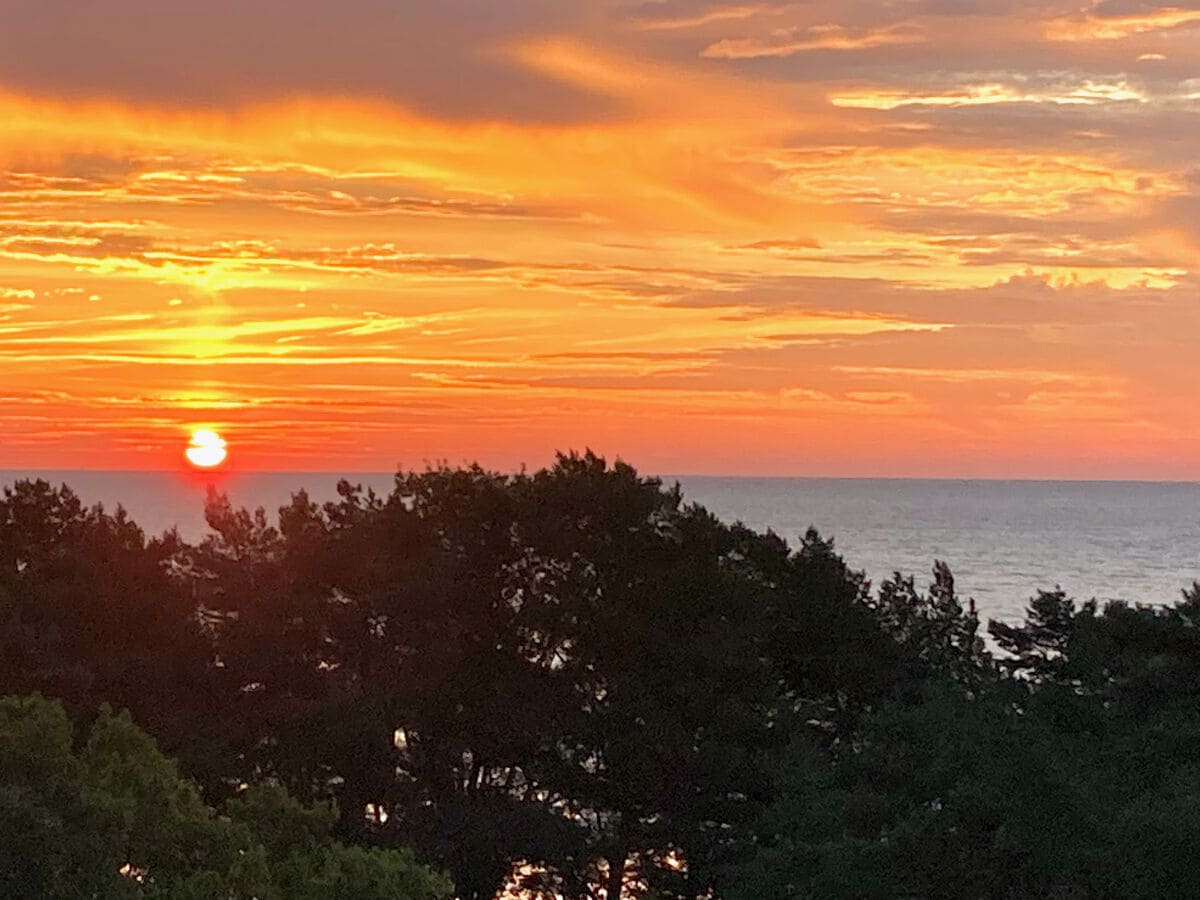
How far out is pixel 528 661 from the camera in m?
34.6

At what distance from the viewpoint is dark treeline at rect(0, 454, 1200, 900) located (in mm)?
31391

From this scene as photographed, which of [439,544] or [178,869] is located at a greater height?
[439,544]

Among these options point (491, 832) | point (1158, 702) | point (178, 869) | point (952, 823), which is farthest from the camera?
point (491, 832)

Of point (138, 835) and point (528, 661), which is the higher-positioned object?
point (528, 661)

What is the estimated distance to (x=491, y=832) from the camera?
3133cm

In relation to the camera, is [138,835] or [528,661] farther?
[528,661]

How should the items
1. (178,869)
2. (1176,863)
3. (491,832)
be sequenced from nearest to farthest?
(178,869)
(1176,863)
(491,832)

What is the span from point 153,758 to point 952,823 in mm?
11020

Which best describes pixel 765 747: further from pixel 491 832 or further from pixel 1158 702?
pixel 1158 702

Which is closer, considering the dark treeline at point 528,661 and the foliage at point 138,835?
the foliage at point 138,835

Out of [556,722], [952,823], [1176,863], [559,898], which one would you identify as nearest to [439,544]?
[556,722]

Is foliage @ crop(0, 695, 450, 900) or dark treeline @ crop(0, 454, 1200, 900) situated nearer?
foliage @ crop(0, 695, 450, 900)

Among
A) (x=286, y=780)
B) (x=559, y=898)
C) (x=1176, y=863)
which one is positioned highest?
(x=1176, y=863)

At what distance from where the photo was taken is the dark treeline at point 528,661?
3139cm
